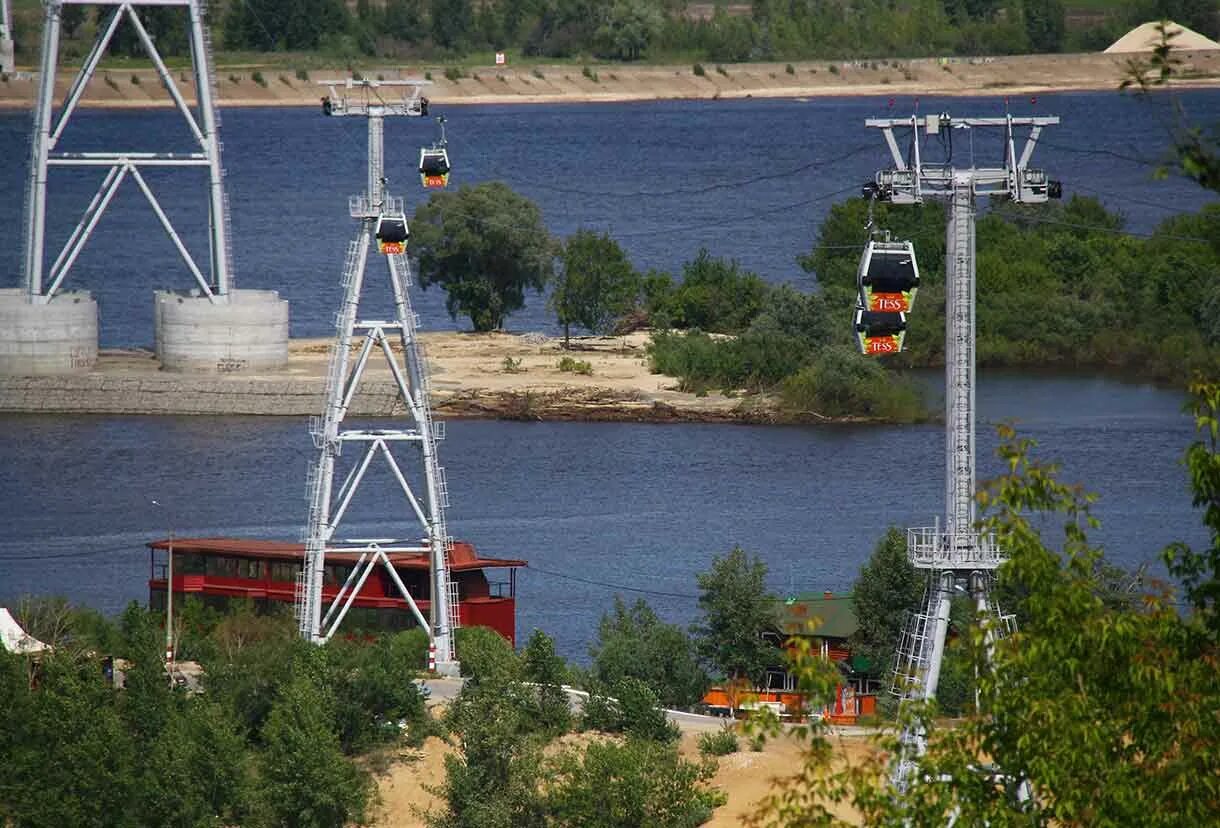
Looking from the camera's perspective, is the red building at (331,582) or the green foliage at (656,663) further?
the red building at (331,582)

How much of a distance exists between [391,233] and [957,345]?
10.4 metres

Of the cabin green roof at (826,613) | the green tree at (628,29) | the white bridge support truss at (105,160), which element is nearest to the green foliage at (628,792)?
the cabin green roof at (826,613)

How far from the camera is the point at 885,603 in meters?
31.0

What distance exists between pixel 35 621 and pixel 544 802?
929 cm

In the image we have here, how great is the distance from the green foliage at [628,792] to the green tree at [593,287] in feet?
125

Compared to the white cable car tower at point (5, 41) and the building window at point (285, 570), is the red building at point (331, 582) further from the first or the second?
the white cable car tower at point (5, 41)

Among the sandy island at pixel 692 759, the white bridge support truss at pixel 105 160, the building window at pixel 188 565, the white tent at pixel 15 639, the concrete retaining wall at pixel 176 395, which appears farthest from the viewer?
the white bridge support truss at pixel 105 160

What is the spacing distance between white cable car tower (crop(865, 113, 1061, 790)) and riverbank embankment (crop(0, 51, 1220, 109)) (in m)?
115

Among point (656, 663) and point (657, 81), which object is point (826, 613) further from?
point (657, 81)

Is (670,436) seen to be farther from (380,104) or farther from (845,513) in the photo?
(380,104)

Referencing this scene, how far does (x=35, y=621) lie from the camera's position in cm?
3156

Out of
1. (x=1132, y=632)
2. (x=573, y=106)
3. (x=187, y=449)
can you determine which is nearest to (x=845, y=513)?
(x=187, y=449)

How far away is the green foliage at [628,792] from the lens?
2378 centimetres

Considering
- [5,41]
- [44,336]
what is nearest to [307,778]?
[44,336]
